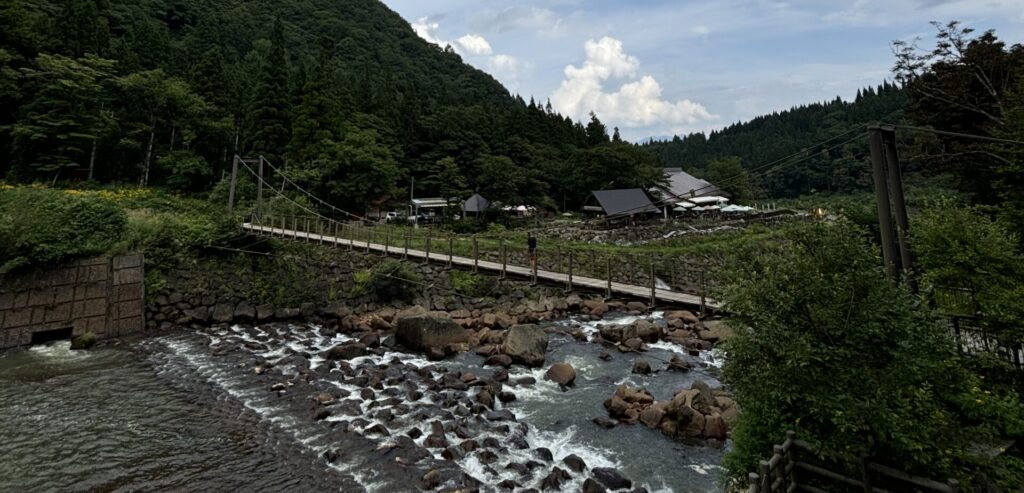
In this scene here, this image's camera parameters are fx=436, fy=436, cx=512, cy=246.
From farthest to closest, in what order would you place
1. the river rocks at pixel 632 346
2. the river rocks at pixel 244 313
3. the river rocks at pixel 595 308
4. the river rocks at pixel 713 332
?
the river rocks at pixel 595 308 → the river rocks at pixel 244 313 → the river rocks at pixel 713 332 → the river rocks at pixel 632 346

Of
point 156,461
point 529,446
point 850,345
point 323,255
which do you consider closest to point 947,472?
point 850,345

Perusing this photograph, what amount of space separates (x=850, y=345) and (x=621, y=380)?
20.2ft

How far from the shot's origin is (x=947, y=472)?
151 inches

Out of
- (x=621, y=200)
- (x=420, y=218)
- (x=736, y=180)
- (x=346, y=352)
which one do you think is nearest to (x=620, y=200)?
(x=621, y=200)

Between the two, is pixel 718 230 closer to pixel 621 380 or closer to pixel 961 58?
pixel 961 58

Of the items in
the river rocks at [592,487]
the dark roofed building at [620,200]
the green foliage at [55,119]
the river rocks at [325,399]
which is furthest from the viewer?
the dark roofed building at [620,200]

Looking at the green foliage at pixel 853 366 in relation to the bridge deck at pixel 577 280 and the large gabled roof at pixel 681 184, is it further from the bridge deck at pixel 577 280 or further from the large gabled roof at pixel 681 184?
the large gabled roof at pixel 681 184

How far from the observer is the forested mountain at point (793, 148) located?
5725 centimetres

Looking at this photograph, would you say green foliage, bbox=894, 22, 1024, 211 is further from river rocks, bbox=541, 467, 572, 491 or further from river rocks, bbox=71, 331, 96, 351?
river rocks, bbox=71, 331, 96, 351

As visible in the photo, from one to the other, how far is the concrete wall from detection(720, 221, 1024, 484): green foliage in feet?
54.6

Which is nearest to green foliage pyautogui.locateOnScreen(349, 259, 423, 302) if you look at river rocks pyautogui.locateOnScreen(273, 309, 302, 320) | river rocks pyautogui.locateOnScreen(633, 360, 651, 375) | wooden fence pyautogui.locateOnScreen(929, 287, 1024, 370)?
river rocks pyautogui.locateOnScreen(273, 309, 302, 320)

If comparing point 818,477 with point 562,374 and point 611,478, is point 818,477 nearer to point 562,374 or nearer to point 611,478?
point 611,478

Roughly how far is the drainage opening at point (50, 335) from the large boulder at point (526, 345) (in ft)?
42.0

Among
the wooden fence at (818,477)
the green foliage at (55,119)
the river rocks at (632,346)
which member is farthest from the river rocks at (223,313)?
the wooden fence at (818,477)
